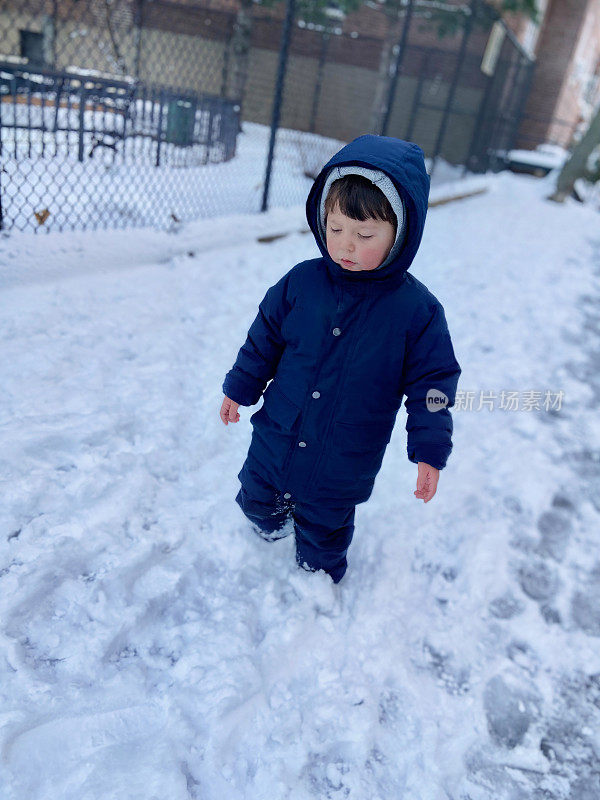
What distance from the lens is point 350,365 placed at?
163 cm

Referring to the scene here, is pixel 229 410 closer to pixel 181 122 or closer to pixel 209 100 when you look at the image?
pixel 181 122

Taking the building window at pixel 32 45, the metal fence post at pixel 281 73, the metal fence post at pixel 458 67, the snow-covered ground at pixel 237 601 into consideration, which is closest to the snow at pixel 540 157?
the metal fence post at pixel 458 67

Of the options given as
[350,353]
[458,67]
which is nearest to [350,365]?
[350,353]

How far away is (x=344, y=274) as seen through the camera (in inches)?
61.9

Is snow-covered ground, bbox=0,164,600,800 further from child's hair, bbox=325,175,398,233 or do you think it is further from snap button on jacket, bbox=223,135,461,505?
child's hair, bbox=325,175,398,233

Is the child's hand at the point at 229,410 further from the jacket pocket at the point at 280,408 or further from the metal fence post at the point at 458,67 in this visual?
the metal fence post at the point at 458,67

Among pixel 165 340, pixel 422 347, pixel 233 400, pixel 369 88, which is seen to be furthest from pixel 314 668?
pixel 369 88

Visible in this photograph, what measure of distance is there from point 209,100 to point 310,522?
18.4ft

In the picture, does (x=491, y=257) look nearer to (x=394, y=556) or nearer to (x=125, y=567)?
(x=394, y=556)

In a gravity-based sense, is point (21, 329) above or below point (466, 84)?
below

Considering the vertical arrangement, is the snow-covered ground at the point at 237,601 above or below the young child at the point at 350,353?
below

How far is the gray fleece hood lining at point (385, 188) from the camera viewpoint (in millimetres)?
1425

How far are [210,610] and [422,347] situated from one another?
104cm

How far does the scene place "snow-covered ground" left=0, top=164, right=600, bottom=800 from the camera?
4.82ft
